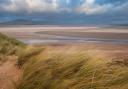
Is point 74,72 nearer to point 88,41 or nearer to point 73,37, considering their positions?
point 88,41

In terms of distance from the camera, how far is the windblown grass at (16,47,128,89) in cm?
464

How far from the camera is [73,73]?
17.0 feet

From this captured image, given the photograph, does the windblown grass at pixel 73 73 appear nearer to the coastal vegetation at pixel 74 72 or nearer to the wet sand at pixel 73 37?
the coastal vegetation at pixel 74 72

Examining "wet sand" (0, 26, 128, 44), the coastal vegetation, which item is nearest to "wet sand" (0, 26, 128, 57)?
"wet sand" (0, 26, 128, 44)

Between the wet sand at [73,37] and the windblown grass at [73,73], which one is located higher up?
the windblown grass at [73,73]

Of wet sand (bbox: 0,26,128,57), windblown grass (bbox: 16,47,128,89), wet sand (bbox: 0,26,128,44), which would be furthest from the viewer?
wet sand (bbox: 0,26,128,44)

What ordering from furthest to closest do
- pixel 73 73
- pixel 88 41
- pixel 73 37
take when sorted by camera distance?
pixel 73 37, pixel 88 41, pixel 73 73

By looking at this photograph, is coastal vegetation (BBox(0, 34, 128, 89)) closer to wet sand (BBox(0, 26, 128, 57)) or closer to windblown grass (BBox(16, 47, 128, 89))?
windblown grass (BBox(16, 47, 128, 89))

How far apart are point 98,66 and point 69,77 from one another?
51cm

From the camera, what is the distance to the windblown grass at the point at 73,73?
4.64m

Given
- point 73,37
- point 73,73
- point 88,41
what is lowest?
point 73,37

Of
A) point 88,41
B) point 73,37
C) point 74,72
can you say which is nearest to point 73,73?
point 74,72

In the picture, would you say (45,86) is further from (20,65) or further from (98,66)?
(20,65)

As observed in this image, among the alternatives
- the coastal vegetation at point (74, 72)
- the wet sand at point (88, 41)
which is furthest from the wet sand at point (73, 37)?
the coastal vegetation at point (74, 72)
